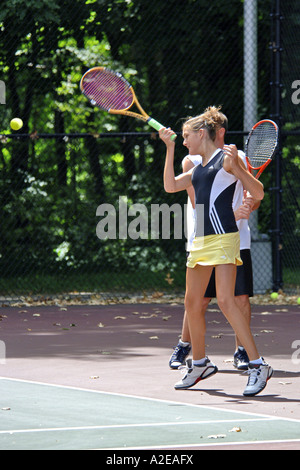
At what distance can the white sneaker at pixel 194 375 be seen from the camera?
6.68 metres

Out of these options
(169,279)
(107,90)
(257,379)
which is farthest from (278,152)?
(257,379)

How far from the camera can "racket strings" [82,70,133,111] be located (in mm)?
8148

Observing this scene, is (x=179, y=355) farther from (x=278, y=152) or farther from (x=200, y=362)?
(x=278, y=152)

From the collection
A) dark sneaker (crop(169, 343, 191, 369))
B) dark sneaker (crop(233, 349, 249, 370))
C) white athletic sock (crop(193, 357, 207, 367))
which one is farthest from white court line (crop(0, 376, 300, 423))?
dark sneaker (crop(233, 349, 249, 370))

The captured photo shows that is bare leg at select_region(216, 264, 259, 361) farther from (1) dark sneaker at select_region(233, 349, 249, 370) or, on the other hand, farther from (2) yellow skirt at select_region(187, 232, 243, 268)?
(1) dark sneaker at select_region(233, 349, 249, 370)

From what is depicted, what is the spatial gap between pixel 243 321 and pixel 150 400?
832mm

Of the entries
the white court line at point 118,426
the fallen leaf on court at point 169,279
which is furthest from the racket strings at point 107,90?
the fallen leaf on court at point 169,279

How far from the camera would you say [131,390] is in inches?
261

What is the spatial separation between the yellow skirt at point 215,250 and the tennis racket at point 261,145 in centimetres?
116

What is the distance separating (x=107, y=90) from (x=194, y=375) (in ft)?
8.75

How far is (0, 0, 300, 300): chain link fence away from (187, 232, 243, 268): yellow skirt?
284 inches
